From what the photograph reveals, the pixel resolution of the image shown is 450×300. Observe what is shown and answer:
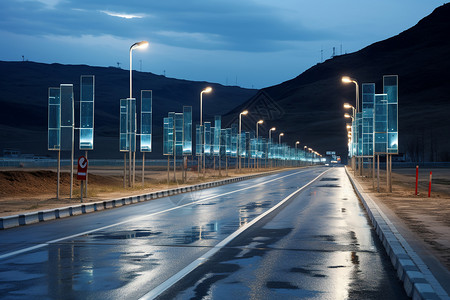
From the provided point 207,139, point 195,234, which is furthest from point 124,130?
point 195,234

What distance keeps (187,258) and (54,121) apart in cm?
2015

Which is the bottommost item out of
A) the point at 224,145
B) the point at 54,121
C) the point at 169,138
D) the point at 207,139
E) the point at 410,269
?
the point at 410,269

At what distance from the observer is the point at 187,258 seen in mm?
12008

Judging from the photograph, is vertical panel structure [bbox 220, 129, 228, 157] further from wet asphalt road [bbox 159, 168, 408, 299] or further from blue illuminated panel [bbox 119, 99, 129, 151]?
wet asphalt road [bbox 159, 168, 408, 299]

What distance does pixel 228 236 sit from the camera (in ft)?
51.5

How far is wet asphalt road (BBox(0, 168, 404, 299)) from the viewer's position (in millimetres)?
9141

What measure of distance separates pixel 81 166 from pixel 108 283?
1572 centimetres

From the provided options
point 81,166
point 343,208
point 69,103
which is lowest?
point 343,208

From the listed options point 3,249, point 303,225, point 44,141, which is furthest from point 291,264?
point 44,141

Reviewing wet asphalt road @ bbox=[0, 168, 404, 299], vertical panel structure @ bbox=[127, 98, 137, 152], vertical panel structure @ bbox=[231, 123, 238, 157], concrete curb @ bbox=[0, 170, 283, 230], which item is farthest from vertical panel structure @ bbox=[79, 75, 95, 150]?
vertical panel structure @ bbox=[231, 123, 238, 157]

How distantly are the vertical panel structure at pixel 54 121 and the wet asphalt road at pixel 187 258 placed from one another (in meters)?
10.0

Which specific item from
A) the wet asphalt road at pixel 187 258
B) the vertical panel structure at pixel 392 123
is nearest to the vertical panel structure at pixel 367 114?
the vertical panel structure at pixel 392 123

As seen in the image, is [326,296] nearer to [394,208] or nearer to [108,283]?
[108,283]

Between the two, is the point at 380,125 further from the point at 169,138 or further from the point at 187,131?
the point at 169,138
